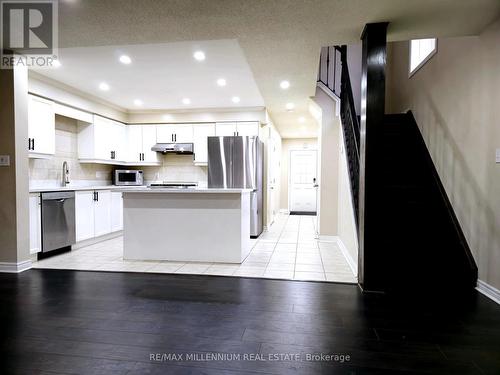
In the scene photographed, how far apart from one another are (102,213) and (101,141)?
1.45 m

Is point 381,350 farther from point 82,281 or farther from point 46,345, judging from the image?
point 82,281

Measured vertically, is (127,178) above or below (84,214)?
above

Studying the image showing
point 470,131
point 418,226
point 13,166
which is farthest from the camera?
point 13,166

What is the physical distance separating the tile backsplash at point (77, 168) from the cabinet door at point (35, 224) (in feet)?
2.56

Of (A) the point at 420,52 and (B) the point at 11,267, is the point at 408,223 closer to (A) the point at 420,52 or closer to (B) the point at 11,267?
(A) the point at 420,52

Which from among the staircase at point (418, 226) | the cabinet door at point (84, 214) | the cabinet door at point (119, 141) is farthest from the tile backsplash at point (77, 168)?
the staircase at point (418, 226)

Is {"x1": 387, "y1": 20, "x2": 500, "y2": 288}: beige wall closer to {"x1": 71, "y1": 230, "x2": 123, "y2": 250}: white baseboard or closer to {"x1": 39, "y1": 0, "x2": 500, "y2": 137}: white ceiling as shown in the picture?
{"x1": 39, "y1": 0, "x2": 500, "y2": 137}: white ceiling

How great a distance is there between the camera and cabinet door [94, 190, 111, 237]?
4.88 metres

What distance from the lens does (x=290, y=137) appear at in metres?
9.85

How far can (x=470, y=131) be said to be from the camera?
2.84 m

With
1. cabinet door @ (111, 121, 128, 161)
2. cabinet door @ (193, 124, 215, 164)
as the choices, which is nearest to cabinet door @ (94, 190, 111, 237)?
cabinet door @ (111, 121, 128, 161)

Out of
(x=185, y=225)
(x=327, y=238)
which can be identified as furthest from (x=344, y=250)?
(x=185, y=225)

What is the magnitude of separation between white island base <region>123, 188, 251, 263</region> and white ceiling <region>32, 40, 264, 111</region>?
1.68 metres

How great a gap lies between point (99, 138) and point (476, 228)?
5902 millimetres
